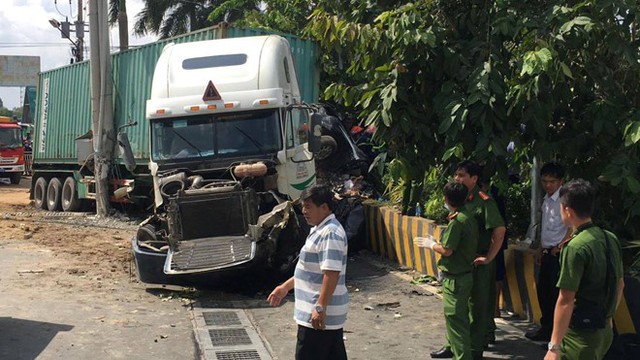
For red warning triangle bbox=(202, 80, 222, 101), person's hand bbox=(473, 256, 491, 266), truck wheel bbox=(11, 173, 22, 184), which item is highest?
red warning triangle bbox=(202, 80, 222, 101)

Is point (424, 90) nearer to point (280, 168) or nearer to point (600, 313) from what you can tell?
point (600, 313)

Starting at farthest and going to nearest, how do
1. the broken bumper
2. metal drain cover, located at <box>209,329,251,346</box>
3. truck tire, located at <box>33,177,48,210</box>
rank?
truck tire, located at <box>33,177,48,210</box>
the broken bumper
metal drain cover, located at <box>209,329,251,346</box>

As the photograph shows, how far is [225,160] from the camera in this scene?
33.2ft

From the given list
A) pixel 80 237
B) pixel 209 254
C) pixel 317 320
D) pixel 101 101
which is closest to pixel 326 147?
pixel 80 237

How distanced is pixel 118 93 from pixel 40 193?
5968 mm

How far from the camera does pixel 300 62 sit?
13.8m

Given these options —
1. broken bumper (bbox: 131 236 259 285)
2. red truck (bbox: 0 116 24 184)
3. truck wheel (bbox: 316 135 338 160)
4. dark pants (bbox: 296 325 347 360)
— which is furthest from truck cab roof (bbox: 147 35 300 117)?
red truck (bbox: 0 116 24 184)

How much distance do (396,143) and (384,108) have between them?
43cm

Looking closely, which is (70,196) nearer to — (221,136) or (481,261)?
(221,136)

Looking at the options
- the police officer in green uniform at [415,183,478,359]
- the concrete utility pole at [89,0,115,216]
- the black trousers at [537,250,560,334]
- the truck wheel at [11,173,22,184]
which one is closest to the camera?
the police officer in green uniform at [415,183,478,359]

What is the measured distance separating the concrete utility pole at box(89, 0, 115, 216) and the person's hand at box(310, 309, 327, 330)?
13.4 metres

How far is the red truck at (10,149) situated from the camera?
3170cm

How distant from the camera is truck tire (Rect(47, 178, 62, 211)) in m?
19.9

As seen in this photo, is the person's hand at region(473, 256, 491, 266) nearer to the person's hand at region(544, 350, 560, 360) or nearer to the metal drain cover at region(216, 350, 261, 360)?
the person's hand at region(544, 350, 560, 360)
